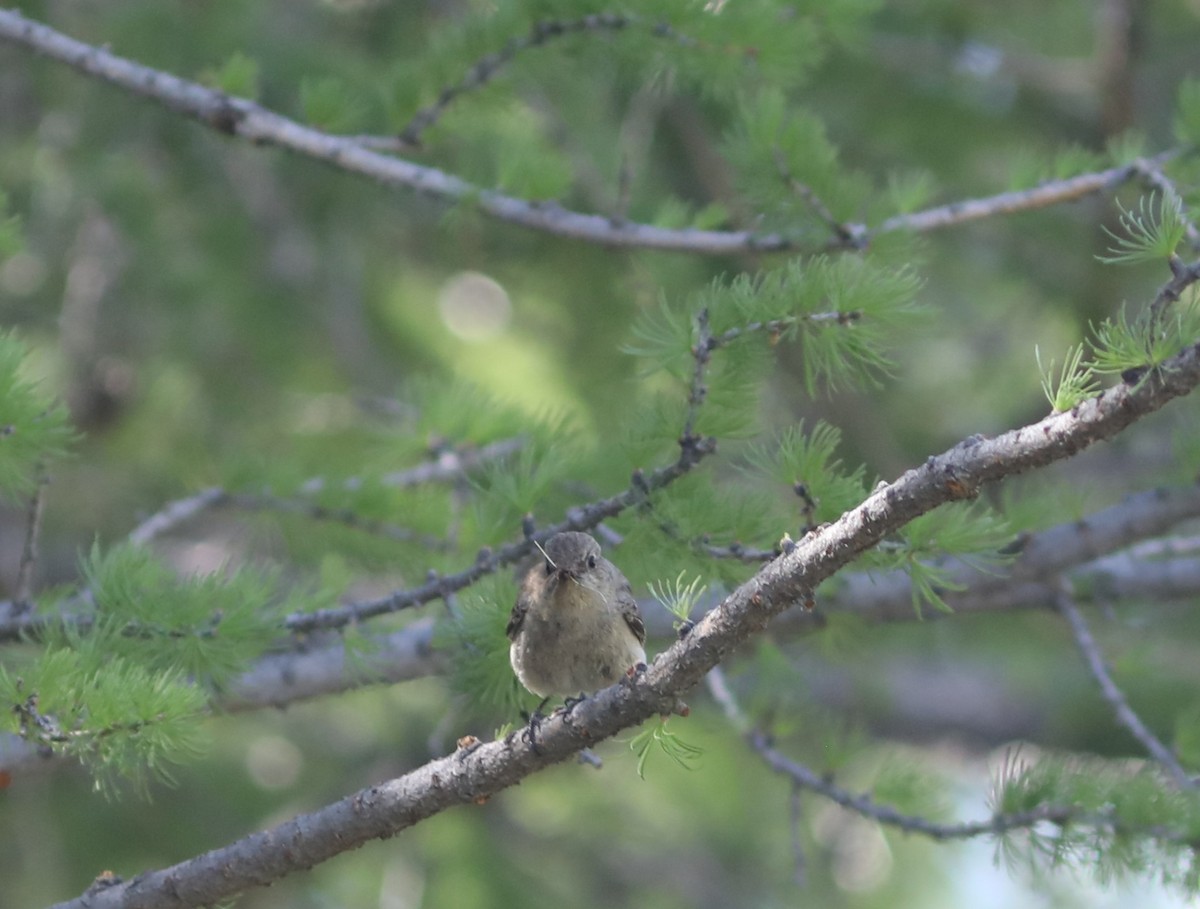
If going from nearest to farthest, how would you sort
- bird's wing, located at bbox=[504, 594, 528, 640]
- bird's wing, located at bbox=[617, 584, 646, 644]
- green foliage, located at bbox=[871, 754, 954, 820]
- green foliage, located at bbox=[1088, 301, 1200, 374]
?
green foliage, located at bbox=[1088, 301, 1200, 374] < bird's wing, located at bbox=[504, 594, 528, 640] < bird's wing, located at bbox=[617, 584, 646, 644] < green foliage, located at bbox=[871, 754, 954, 820]

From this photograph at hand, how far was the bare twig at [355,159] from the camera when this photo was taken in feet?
12.0

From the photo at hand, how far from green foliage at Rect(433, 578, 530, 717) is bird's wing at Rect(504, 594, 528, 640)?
0.05ft

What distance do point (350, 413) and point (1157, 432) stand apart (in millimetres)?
3920

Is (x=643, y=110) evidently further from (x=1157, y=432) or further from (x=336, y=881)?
(x=336, y=881)

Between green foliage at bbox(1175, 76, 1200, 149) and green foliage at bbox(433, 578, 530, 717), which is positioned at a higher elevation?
green foliage at bbox(1175, 76, 1200, 149)

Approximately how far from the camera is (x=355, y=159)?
12.2 feet

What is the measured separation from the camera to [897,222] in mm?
3523

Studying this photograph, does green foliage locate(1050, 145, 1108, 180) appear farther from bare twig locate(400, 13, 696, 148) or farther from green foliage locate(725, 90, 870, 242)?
bare twig locate(400, 13, 696, 148)

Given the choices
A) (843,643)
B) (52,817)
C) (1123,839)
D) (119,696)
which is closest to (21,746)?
(119,696)

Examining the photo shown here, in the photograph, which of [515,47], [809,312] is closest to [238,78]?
[515,47]

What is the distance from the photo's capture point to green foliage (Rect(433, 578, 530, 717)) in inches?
116

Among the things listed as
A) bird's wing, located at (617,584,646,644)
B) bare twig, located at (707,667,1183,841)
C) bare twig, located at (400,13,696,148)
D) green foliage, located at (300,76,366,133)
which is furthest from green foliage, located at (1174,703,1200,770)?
green foliage, located at (300,76,366,133)

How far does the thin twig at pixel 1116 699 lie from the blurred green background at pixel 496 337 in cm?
112

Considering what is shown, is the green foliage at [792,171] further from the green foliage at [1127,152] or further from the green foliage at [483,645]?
the green foliage at [483,645]
